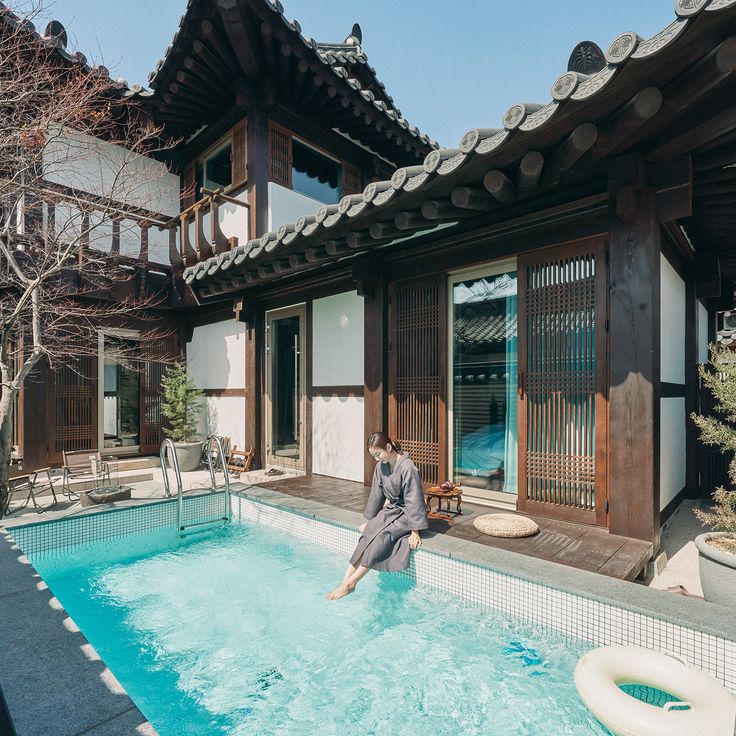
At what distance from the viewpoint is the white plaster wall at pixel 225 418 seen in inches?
323

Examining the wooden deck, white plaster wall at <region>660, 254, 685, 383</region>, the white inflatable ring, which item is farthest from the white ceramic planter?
white plaster wall at <region>660, 254, 685, 383</region>

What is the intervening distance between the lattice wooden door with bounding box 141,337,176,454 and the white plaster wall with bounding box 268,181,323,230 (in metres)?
3.65

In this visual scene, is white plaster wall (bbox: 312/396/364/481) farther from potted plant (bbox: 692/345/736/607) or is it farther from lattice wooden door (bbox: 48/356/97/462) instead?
lattice wooden door (bbox: 48/356/97/462)

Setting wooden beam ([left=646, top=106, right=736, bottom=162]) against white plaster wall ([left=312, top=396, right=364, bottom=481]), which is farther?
white plaster wall ([left=312, top=396, right=364, bottom=481])

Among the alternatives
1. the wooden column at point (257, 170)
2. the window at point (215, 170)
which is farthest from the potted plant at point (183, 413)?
the window at point (215, 170)

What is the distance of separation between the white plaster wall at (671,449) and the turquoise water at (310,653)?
2.22m

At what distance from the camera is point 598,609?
2744mm

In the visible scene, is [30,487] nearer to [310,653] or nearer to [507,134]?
[310,653]

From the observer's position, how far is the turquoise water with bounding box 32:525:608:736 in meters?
2.43

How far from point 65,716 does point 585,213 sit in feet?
16.0

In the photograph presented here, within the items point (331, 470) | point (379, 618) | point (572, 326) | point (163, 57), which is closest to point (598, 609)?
point (379, 618)

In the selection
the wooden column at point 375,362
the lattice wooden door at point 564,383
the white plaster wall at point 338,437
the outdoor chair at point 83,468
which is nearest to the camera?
the lattice wooden door at point 564,383

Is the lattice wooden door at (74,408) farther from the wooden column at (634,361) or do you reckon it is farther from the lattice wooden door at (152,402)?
the wooden column at (634,361)

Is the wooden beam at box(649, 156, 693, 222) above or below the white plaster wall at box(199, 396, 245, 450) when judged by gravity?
above
